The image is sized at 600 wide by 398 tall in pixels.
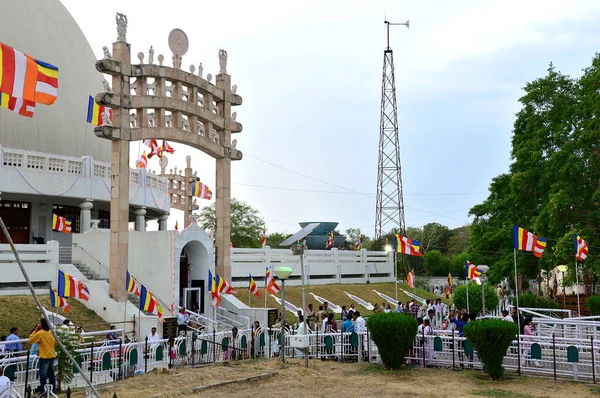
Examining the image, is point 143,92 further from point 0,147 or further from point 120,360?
point 120,360

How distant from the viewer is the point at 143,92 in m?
24.7

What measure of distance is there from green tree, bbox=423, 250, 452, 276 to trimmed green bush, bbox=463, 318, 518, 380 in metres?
59.6

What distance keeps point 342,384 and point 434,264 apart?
202ft

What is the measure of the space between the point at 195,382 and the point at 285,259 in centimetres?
2098

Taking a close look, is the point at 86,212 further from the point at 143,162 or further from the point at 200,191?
the point at 200,191

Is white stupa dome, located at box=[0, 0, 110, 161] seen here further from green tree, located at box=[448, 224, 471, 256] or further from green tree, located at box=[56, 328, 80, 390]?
green tree, located at box=[448, 224, 471, 256]

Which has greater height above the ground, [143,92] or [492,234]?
[143,92]

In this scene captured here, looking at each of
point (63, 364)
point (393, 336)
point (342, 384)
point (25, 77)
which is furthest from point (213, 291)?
point (25, 77)

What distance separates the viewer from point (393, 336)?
16266mm

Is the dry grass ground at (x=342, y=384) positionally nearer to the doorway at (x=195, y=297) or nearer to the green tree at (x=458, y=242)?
the doorway at (x=195, y=297)

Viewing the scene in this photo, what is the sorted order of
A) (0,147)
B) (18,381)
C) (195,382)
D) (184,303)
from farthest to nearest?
(0,147), (184,303), (195,382), (18,381)

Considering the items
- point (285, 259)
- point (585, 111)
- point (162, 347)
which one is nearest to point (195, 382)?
point (162, 347)

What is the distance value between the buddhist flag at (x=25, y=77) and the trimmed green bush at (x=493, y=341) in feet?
34.4

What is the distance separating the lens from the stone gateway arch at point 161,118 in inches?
923
